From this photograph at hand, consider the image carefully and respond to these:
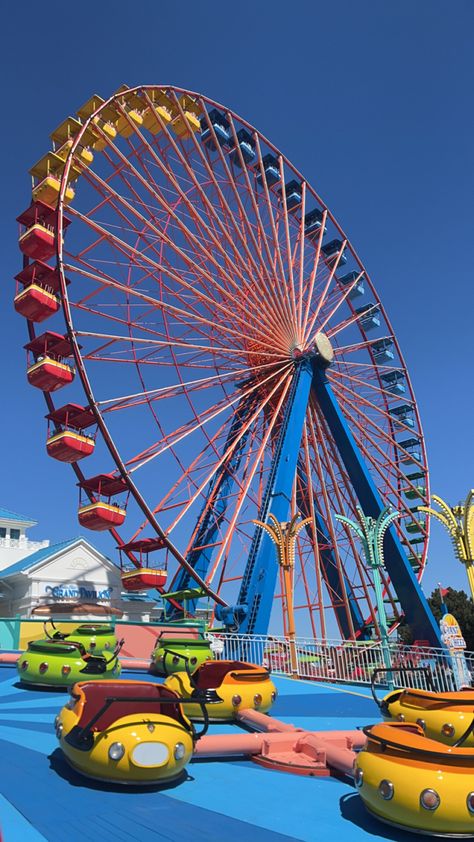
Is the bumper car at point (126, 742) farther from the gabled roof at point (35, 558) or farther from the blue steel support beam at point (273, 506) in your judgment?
the gabled roof at point (35, 558)

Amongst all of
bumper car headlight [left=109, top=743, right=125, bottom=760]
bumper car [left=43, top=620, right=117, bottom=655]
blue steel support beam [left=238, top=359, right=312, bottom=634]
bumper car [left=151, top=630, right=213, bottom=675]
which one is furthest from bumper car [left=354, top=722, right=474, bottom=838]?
blue steel support beam [left=238, top=359, right=312, bottom=634]

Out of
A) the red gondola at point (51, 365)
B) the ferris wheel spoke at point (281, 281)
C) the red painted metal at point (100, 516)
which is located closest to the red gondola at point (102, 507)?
the red painted metal at point (100, 516)

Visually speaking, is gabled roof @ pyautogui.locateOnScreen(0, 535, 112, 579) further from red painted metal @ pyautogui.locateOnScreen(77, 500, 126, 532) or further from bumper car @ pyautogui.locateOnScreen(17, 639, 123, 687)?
bumper car @ pyautogui.locateOnScreen(17, 639, 123, 687)

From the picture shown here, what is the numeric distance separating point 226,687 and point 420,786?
152 inches

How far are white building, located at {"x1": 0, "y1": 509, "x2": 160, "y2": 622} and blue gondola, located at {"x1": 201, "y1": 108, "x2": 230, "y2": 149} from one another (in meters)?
16.1

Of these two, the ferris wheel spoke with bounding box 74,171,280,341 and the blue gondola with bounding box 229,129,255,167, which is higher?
the blue gondola with bounding box 229,129,255,167

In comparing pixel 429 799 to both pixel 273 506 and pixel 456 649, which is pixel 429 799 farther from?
pixel 273 506

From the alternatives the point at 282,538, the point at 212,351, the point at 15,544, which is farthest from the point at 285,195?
the point at 15,544

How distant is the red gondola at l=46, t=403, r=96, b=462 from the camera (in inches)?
624

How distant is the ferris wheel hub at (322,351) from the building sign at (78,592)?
1278cm

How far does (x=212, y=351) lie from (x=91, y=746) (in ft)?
46.5

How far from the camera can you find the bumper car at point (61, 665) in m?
8.69

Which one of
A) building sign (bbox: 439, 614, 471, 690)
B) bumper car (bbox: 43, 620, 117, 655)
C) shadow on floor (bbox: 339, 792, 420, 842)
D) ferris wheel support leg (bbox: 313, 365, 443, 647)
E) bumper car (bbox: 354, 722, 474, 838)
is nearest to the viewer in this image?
bumper car (bbox: 354, 722, 474, 838)

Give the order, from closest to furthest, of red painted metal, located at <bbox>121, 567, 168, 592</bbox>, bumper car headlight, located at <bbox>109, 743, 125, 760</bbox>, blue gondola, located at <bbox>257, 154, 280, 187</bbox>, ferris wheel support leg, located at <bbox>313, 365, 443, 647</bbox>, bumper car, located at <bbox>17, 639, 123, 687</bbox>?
bumper car headlight, located at <bbox>109, 743, 125, 760</bbox> → bumper car, located at <bbox>17, 639, 123, 687</bbox> → red painted metal, located at <bbox>121, 567, 168, 592</bbox> → ferris wheel support leg, located at <bbox>313, 365, 443, 647</bbox> → blue gondola, located at <bbox>257, 154, 280, 187</bbox>
